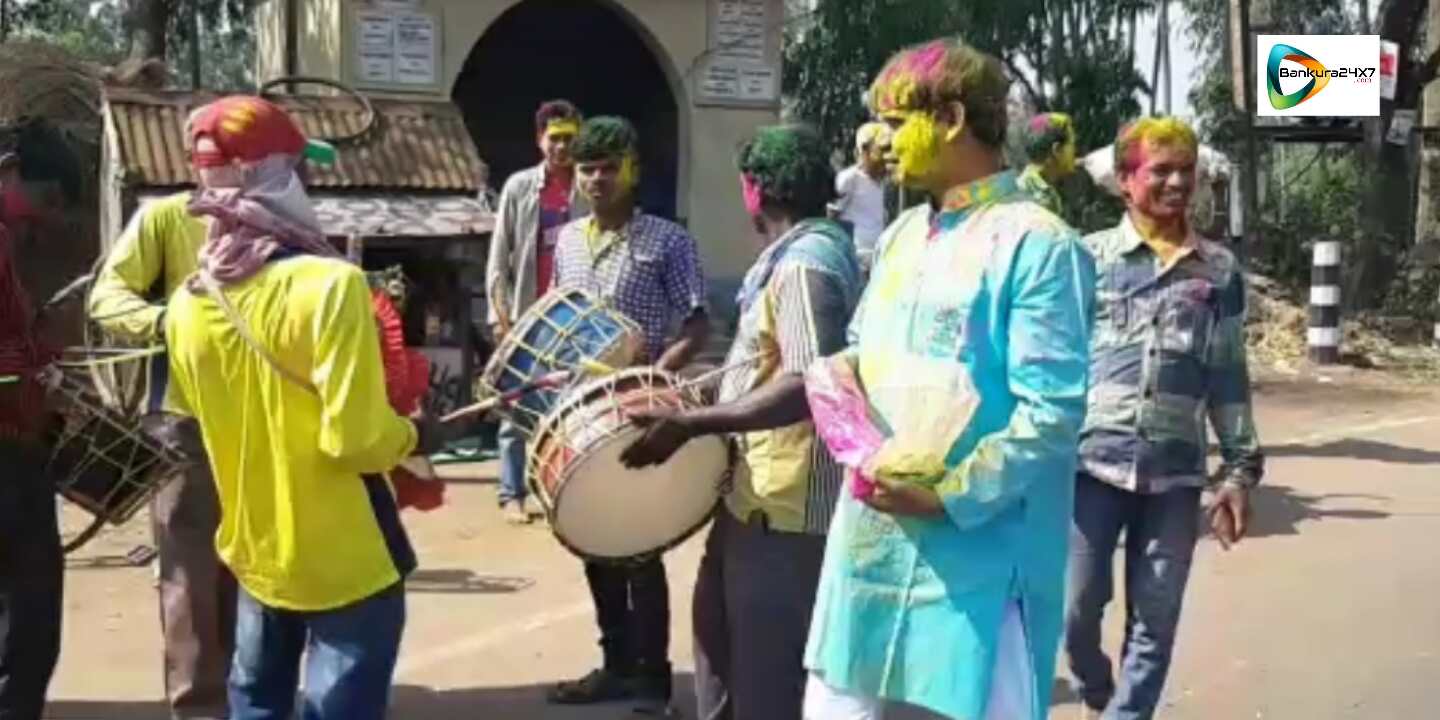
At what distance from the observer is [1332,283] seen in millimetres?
15328

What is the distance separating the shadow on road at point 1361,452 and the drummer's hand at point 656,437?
7404 mm

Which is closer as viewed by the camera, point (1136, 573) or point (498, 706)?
point (1136, 573)

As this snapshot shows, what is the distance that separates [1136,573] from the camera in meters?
5.30

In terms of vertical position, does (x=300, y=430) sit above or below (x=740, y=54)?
→ below

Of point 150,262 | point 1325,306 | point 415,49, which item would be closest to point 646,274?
point 150,262

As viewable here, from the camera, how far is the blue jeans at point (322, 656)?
399 centimetres

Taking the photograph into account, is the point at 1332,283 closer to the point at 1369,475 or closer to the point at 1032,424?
the point at 1369,475

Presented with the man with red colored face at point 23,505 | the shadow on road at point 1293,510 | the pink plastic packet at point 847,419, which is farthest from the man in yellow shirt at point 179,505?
the shadow on road at point 1293,510

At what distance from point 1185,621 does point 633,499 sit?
3.40 meters

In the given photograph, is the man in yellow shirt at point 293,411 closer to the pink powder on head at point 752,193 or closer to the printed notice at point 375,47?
the pink powder on head at point 752,193

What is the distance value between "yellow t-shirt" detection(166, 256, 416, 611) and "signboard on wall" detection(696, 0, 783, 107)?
1052cm

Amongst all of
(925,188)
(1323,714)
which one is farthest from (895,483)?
(1323,714)

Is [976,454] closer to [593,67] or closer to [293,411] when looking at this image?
[293,411]

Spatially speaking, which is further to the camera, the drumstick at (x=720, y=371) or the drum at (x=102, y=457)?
the drum at (x=102, y=457)
